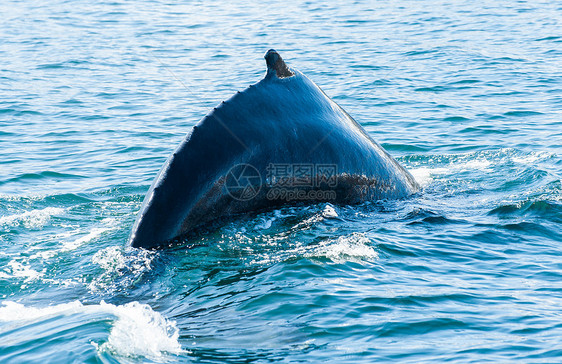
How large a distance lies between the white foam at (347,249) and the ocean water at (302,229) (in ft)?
0.07

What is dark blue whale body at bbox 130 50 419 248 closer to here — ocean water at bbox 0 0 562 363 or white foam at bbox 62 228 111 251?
ocean water at bbox 0 0 562 363

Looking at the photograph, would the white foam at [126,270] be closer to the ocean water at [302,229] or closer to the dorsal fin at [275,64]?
the ocean water at [302,229]

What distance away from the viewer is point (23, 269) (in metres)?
8.03

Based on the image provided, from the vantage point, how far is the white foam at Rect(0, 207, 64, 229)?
994 cm

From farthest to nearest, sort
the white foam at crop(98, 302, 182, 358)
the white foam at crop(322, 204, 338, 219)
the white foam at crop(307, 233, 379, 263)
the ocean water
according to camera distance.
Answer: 1. the white foam at crop(322, 204, 338, 219)
2. the white foam at crop(307, 233, 379, 263)
3. the ocean water
4. the white foam at crop(98, 302, 182, 358)

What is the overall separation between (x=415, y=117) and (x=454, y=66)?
5.71 meters

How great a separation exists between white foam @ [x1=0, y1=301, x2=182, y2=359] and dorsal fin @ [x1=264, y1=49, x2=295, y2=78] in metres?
2.99

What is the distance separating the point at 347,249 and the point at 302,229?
58 centimetres

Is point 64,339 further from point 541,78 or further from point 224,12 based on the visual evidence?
point 224,12

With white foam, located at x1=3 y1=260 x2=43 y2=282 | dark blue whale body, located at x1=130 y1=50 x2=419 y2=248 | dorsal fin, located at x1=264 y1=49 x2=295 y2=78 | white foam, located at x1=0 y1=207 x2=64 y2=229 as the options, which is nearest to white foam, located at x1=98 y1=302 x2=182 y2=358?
dark blue whale body, located at x1=130 y1=50 x2=419 y2=248

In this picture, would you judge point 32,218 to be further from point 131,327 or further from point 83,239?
point 131,327

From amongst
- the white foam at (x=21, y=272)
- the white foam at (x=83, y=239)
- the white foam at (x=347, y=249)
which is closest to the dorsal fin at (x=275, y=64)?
the white foam at (x=347, y=249)

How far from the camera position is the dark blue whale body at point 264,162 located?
669 centimetres

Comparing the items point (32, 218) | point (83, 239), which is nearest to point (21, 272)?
point (83, 239)
